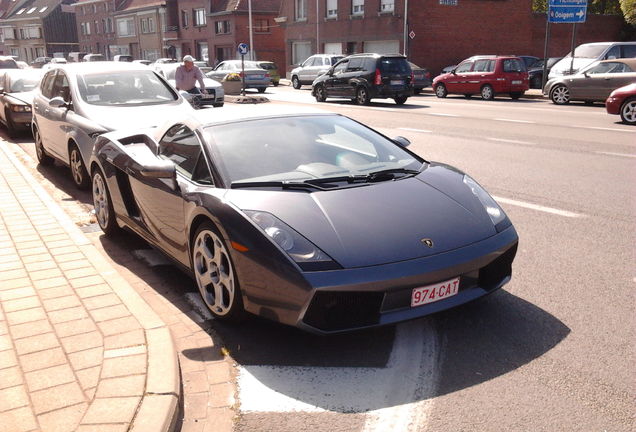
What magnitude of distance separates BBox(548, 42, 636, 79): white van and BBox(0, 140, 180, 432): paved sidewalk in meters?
20.6

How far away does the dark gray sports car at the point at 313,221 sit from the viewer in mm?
3266

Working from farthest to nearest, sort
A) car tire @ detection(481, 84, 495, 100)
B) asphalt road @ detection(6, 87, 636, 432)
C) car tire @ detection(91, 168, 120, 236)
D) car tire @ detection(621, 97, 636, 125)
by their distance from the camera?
car tire @ detection(481, 84, 495, 100)
car tire @ detection(621, 97, 636, 125)
car tire @ detection(91, 168, 120, 236)
asphalt road @ detection(6, 87, 636, 432)

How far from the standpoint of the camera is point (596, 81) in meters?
18.5

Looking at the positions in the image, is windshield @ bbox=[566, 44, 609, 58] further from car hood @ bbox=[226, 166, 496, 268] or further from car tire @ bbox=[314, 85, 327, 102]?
car hood @ bbox=[226, 166, 496, 268]

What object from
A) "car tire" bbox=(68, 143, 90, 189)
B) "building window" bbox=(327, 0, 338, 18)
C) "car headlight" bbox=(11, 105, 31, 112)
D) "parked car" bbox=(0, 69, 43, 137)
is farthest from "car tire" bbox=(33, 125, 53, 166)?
"building window" bbox=(327, 0, 338, 18)

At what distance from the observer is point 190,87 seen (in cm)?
1323

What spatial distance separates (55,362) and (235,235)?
1190 millimetres

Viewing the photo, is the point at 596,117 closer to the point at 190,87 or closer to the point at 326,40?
the point at 190,87

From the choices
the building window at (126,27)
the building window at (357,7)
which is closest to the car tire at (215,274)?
the building window at (357,7)

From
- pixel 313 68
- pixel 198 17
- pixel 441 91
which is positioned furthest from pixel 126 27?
pixel 441 91

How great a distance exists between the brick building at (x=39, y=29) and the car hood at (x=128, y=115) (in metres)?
85.0

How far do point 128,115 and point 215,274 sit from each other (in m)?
4.52

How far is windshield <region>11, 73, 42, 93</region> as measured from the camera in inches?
559

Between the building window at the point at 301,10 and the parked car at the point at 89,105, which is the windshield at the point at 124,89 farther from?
the building window at the point at 301,10
